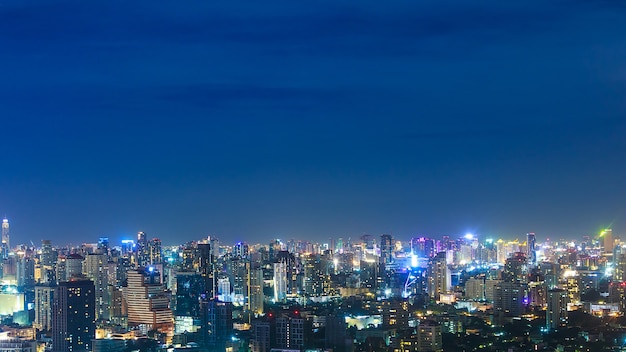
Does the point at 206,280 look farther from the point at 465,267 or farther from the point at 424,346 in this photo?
the point at 465,267

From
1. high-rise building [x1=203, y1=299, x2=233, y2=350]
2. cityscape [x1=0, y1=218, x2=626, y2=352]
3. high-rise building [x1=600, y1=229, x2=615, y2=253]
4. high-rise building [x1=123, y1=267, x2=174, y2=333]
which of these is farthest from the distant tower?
high-rise building [x1=600, y1=229, x2=615, y2=253]

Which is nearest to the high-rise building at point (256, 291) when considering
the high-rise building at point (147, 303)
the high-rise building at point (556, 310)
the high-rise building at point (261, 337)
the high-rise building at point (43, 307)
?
the high-rise building at point (147, 303)

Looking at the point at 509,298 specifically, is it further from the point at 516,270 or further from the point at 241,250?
the point at 241,250

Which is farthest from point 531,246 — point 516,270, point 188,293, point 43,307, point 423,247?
point 43,307

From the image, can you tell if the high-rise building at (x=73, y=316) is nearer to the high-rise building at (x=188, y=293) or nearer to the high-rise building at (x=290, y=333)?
the high-rise building at (x=188, y=293)

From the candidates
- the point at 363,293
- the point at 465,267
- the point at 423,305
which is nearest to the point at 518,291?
the point at 423,305

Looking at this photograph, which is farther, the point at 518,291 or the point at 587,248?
the point at 587,248
